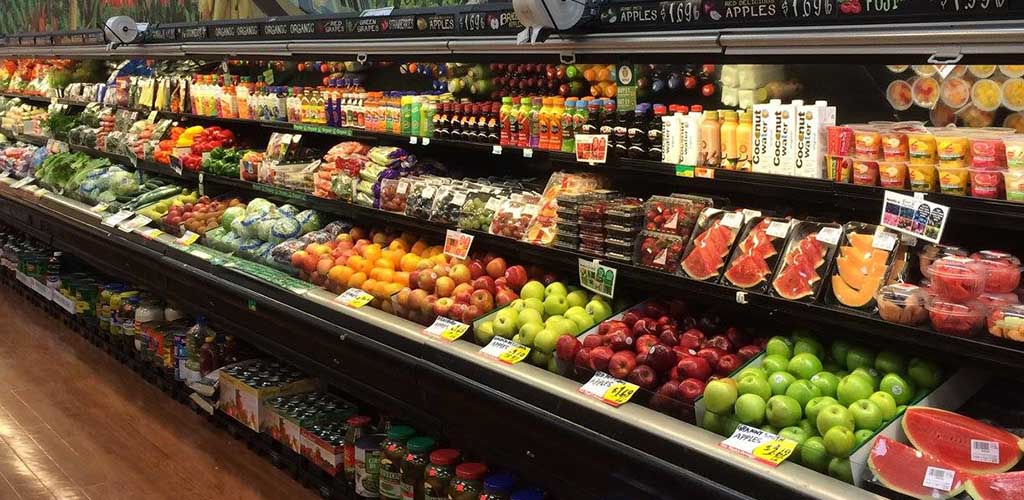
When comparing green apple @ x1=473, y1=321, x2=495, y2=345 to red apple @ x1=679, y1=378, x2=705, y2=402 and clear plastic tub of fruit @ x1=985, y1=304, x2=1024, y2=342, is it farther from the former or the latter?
clear plastic tub of fruit @ x1=985, y1=304, x2=1024, y2=342

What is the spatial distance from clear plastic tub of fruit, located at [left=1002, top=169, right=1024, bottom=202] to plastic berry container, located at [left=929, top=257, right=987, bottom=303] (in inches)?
7.9

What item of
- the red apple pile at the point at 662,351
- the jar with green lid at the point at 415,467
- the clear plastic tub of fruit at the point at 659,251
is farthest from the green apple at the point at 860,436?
the jar with green lid at the point at 415,467

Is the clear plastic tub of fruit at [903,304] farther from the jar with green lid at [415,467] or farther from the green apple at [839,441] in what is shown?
the jar with green lid at [415,467]

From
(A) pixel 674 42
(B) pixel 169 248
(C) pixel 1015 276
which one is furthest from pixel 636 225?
(B) pixel 169 248

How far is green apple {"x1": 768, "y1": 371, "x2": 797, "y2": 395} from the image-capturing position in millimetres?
2648

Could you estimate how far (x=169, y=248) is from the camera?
5418 mm

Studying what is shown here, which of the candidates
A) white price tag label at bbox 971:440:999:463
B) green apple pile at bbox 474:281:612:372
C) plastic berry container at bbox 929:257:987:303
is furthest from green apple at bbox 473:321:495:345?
white price tag label at bbox 971:440:999:463

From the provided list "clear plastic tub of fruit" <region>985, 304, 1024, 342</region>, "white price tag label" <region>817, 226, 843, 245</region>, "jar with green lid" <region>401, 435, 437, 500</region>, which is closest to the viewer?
"clear plastic tub of fruit" <region>985, 304, 1024, 342</region>

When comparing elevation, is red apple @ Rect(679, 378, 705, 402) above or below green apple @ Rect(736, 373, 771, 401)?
below

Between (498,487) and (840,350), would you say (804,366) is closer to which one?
(840,350)

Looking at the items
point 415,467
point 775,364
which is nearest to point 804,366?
point 775,364

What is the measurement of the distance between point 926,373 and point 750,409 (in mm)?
497

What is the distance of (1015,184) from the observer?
227 cm

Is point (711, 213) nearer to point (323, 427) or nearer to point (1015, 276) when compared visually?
point (1015, 276)
